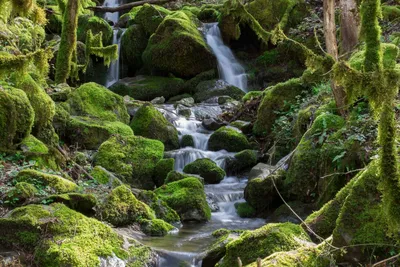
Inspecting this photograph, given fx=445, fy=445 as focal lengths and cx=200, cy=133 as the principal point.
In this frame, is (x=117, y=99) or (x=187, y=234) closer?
(x=187, y=234)

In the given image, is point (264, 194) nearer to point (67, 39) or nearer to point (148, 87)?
point (67, 39)

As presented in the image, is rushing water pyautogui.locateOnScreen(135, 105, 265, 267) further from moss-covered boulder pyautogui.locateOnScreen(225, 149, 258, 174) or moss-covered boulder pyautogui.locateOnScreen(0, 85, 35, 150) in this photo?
moss-covered boulder pyautogui.locateOnScreen(0, 85, 35, 150)

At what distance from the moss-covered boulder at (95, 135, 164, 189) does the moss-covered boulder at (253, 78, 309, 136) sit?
3.36m

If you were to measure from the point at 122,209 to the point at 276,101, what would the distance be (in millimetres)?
6816

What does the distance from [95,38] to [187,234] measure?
11526 mm

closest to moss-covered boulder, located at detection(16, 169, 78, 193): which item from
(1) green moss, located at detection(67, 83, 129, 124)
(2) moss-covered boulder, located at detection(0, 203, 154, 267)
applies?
(2) moss-covered boulder, located at detection(0, 203, 154, 267)

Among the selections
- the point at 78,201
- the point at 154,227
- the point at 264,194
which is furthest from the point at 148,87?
the point at 78,201

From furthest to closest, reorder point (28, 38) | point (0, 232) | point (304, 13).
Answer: point (304, 13), point (28, 38), point (0, 232)

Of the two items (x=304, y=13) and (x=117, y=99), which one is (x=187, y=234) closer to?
(x=117, y=99)

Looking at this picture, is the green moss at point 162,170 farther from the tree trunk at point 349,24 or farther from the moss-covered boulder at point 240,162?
the tree trunk at point 349,24

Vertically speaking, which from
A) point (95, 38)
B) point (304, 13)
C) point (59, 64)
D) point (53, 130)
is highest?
point (304, 13)

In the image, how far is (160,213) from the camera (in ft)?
27.2

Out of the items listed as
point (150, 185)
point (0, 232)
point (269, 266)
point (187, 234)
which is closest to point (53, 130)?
point (150, 185)

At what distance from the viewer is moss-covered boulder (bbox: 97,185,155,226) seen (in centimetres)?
703
